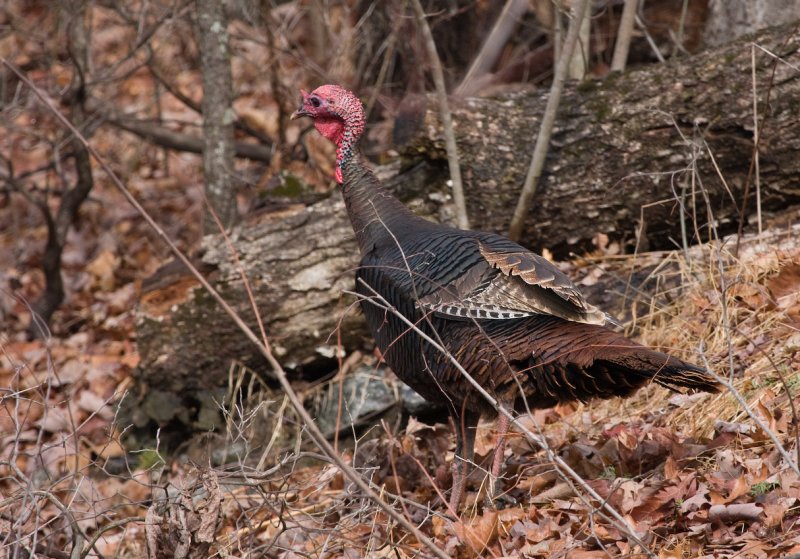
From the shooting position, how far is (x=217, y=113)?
21.8 feet

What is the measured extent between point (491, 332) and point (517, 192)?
2087 millimetres

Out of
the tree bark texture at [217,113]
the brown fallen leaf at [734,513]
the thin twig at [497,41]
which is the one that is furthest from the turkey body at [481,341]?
the thin twig at [497,41]

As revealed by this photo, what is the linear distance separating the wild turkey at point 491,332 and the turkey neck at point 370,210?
0.06 feet

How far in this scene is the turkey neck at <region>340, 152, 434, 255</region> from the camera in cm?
431

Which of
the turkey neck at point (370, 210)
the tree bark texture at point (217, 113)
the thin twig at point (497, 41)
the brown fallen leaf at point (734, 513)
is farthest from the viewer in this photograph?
the thin twig at point (497, 41)

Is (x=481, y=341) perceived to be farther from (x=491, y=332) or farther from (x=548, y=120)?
(x=548, y=120)

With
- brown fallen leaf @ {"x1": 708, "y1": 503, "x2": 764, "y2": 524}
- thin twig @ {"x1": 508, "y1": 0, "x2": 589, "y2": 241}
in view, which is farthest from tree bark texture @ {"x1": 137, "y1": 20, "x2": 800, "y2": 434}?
brown fallen leaf @ {"x1": 708, "y1": 503, "x2": 764, "y2": 524}

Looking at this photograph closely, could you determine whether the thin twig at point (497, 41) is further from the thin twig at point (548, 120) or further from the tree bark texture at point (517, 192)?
the thin twig at point (548, 120)

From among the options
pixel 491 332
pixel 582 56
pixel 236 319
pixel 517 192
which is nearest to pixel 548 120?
pixel 517 192

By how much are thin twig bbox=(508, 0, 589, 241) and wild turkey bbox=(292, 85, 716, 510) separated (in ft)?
4.20

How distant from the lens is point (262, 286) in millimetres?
5590

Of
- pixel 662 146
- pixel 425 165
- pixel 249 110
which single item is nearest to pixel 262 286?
pixel 425 165

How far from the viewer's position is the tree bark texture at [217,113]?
6457 mm

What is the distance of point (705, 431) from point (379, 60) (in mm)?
5397
